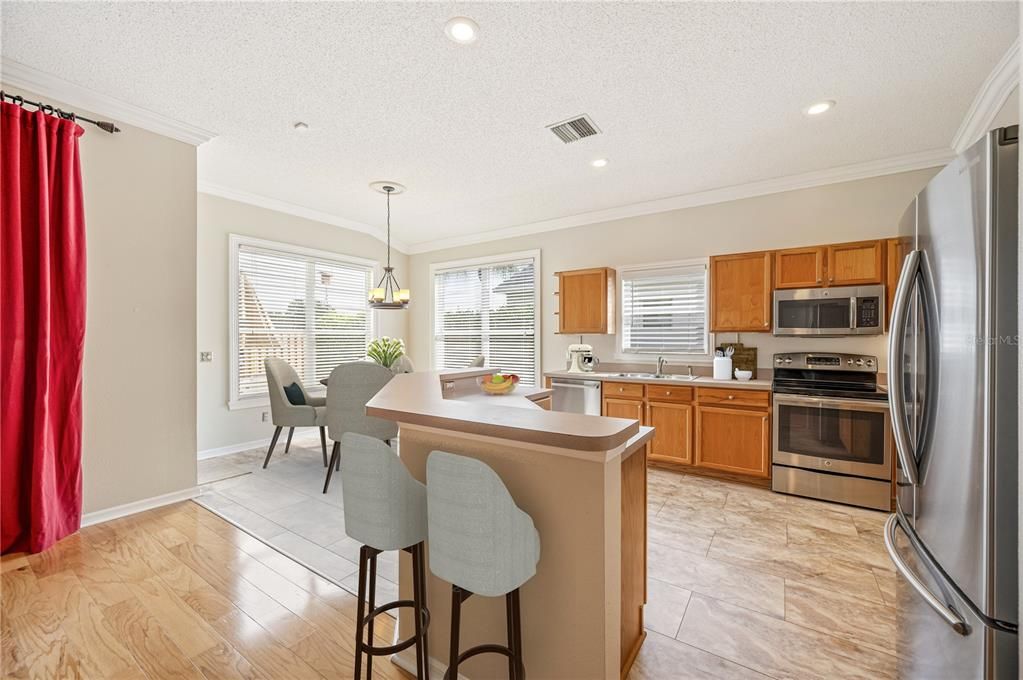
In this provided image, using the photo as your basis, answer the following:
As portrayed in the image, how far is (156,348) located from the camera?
321cm

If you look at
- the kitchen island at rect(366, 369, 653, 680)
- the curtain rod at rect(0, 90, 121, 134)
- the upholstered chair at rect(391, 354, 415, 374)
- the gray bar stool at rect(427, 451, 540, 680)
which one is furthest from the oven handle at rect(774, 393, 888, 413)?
the curtain rod at rect(0, 90, 121, 134)

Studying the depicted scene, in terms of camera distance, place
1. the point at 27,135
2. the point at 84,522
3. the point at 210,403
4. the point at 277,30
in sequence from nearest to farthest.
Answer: the point at 277,30
the point at 27,135
the point at 84,522
the point at 210,403

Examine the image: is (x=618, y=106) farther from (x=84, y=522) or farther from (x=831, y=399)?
(x=84, y=522)

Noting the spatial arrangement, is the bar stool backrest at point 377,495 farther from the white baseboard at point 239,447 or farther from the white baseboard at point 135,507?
the white baseboard at point 239,447

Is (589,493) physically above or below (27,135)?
below

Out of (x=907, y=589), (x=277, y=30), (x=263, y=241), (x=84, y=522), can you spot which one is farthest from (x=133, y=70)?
(x=907, y=589)

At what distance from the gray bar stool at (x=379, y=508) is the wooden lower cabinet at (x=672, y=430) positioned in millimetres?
3084

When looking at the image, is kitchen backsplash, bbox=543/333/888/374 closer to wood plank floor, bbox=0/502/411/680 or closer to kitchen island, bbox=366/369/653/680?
kitchen island, bbox=366/369/653/680

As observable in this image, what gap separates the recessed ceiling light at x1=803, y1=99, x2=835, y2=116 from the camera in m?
2.82

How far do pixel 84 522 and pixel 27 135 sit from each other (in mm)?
2466

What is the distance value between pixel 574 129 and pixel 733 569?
10.1 feet

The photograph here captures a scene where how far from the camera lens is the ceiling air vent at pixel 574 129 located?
3079 mm

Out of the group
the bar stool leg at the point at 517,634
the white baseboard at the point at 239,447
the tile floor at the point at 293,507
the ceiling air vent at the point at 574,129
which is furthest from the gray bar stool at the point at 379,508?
the white baseboard at the point at 239,447

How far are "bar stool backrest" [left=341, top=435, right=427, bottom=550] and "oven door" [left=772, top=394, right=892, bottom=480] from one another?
11.2 ft
